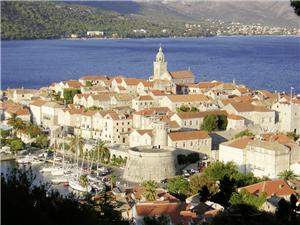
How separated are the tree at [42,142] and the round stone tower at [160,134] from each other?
7.88m

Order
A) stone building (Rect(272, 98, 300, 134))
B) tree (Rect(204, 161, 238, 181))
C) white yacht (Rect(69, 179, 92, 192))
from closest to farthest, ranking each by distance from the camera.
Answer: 1. tree (Rect(204, 161, 238, 181))
2. white yacht (Rect(69, 179, 92, 192))
3. stone building (Rect(272, 98, 300, 134))

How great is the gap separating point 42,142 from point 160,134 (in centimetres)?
846

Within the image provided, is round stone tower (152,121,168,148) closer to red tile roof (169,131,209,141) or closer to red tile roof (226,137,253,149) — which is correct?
red tile roof (169,131,209,141)

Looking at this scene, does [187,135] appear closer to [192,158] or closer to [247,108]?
[192,158]

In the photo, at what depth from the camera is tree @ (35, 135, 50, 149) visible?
109 feet

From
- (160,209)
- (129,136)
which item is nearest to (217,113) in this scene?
(129,136)

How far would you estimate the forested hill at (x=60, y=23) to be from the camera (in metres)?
141

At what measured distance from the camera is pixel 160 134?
26688mm

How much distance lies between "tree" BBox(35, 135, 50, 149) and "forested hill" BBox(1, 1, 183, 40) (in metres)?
102

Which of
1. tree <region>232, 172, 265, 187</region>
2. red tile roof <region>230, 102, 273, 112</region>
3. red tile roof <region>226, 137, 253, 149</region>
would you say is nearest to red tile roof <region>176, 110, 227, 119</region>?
red tile roof <region>230, 102, 273, 112</region>

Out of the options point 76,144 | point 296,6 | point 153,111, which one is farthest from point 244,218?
point 153,111

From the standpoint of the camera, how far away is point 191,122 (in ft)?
102

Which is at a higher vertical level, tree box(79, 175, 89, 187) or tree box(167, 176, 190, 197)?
tree box(167, 176, 190, 197)

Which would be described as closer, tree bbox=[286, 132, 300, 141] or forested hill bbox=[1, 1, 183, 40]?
tree bbox=[286, 132, 300, 141]
